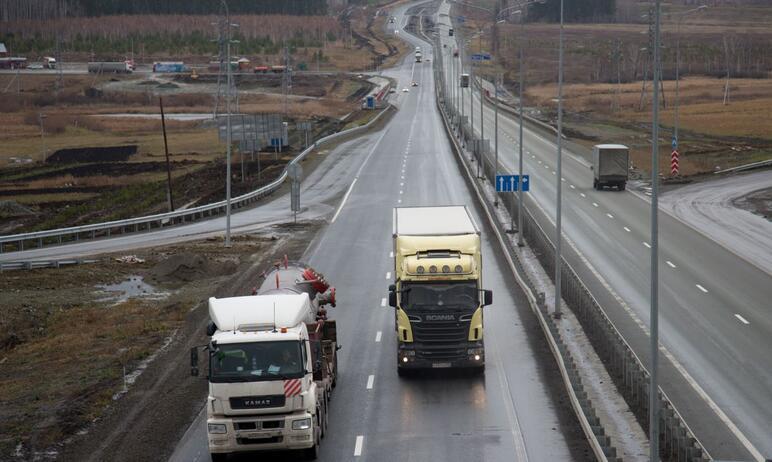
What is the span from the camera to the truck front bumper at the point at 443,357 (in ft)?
96.3

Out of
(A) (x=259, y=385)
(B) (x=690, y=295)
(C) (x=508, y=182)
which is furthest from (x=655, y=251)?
(C) (x=508, y=182)

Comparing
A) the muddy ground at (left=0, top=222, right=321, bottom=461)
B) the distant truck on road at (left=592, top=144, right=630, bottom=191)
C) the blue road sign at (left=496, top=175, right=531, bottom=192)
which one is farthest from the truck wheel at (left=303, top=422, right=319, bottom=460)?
the distant truck on road at (left=592, top=144, right=630, bottom=191)

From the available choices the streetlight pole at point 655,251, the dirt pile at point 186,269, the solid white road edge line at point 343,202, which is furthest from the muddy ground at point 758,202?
the streetlight pole at point 655,251

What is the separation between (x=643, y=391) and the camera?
84.6 ft

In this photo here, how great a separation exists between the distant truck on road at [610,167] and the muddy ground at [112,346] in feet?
76.9

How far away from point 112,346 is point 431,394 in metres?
12.1

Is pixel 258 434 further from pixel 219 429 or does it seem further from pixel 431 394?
pixel 431 394

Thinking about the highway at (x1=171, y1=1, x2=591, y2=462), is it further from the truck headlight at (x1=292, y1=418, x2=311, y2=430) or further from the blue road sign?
the blue road sign

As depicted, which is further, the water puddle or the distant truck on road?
the distant truck on road

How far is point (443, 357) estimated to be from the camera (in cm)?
2936

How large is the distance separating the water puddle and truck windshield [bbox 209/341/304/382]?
73.8 ft

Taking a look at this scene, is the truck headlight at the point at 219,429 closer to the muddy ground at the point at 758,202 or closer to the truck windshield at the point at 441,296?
the truck windshield at the point at 441,296

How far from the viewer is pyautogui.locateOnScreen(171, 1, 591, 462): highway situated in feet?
79.0

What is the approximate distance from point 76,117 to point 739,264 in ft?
385
